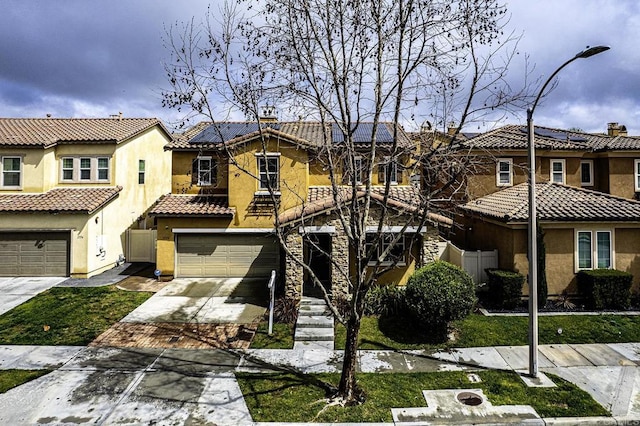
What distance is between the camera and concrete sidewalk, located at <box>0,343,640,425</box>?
297 inches

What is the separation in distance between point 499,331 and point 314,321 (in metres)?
5.41

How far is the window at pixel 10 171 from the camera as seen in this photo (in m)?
19.0

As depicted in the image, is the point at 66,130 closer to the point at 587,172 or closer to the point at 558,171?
the point at 558,171

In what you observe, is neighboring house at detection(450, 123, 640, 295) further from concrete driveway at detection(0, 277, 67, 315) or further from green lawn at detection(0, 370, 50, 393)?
concrete driveway at detection(0, 277, 67, 315)

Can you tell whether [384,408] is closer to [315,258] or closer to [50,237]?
[315,258]

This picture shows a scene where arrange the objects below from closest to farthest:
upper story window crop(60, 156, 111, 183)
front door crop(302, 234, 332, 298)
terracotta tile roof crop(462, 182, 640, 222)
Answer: terracotta tile roof crop(462, 182, 640, 222) → front door crop(302, 234, 332, 298) → upper story window crop(60, 156, 111, 183)

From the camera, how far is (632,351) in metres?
10.4

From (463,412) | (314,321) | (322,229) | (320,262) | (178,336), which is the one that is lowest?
(463,412)

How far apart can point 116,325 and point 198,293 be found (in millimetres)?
3760

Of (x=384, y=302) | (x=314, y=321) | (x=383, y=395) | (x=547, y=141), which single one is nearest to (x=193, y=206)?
(x=314, y=321)

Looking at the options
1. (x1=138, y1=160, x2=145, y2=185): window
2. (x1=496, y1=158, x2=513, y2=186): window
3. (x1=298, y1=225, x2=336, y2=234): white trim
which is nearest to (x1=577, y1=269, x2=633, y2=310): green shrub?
(x1=496, y1=158, x2=513, y2=186): window

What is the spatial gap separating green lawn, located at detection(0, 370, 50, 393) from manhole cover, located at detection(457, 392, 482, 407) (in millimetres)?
9227


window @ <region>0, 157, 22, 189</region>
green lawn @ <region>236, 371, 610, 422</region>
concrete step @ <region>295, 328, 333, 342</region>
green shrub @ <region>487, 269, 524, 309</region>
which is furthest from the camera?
window @ <region>0, 157, 22, 189</region>

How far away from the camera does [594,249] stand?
14.2 metres
